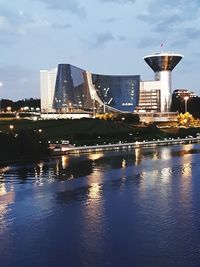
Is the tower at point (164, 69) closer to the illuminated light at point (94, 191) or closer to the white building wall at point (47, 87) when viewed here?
the white building wall at point (47, 87)

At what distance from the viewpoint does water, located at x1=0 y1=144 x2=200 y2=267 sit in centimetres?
1099

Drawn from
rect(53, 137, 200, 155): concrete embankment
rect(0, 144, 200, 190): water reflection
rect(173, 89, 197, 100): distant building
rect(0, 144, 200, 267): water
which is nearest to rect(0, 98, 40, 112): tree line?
rect(173, 89, 197, 100): distant building

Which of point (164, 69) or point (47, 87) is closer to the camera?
point (47, 87)

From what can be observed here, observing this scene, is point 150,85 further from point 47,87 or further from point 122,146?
point 122,146

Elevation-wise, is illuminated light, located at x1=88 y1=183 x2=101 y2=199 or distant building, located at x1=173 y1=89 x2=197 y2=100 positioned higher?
distant building, located at x1=173 y1=89 x2=197 y2=100

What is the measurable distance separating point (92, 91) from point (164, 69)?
15944mm

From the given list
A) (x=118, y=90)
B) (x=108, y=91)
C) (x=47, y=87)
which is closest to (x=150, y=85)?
(x=118, y=90)

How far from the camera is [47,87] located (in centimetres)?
7856

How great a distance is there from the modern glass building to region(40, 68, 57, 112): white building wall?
83 centimetres

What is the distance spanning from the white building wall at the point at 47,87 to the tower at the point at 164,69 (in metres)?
19.1

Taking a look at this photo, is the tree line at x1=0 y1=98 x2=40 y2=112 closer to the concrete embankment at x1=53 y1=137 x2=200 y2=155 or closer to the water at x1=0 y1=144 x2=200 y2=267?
the concrete embankment at x1=53 y1=137 x2=200 y2=155

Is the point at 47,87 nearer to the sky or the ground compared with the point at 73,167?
nearer to the sky

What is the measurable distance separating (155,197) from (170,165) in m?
9.59

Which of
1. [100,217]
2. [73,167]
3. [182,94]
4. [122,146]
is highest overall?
[182,94]
